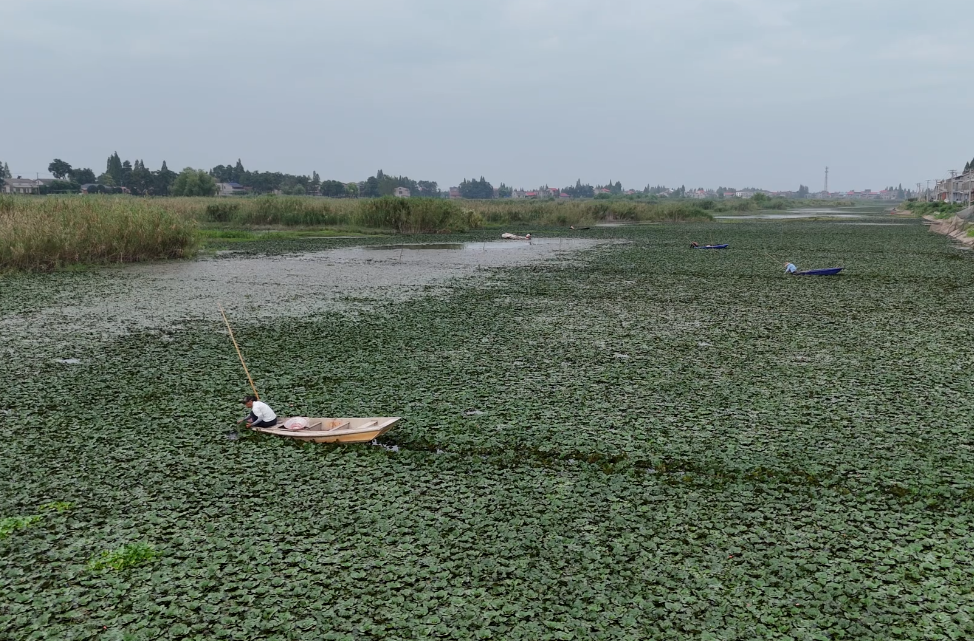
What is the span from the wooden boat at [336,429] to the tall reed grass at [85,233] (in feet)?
42.4

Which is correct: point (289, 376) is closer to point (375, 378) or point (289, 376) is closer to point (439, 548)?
point (375, 378)

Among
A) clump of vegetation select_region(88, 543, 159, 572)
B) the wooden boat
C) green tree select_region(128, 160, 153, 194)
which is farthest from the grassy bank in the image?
green tree select_region(128, 160, 153, 194)

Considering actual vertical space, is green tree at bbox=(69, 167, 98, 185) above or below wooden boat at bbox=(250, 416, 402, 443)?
above

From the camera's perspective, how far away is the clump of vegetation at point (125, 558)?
133 inches

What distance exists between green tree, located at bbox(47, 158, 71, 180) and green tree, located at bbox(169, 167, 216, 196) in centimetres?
3727

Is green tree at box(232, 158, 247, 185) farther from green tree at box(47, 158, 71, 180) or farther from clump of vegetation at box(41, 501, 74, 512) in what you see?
clump of vegetation at box(41, 501, 74, 512)

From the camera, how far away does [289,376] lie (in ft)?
22.5

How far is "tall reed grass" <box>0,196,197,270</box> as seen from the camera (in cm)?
1481

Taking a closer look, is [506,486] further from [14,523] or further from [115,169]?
[115,169]

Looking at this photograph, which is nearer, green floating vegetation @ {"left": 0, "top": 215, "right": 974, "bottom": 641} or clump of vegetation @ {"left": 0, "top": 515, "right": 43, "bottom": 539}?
green floating vegetation @ {"left": 0, "top": 215, "right": 974, "bottom": 641}

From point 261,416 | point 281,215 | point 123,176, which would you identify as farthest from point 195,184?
point 261,416

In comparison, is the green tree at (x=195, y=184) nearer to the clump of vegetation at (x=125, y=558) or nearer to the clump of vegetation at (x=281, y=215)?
the clump of vegetation at (x=281, y=215)

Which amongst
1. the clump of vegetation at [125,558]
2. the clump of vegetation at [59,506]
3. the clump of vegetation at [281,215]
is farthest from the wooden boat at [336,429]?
the clump of vegetation at [281,215]

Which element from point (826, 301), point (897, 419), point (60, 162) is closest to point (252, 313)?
point (897, 419)
